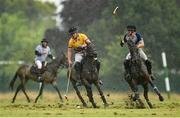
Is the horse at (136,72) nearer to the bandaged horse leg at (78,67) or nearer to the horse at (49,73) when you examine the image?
the bandaged horse leg at (78,67)

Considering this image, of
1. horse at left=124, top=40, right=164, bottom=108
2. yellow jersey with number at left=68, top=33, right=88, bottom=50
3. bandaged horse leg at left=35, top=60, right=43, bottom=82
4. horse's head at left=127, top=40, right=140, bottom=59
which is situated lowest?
horse at left=124, top=40, right=164, bottom=108

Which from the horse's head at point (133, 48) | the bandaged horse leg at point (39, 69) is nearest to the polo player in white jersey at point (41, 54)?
the bandaged horse leg at point (39, 69)

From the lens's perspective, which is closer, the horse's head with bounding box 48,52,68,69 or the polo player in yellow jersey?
the polo player in yellow jersey

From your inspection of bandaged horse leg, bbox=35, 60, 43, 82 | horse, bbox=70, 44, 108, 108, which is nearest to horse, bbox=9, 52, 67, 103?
bandaged horse leg, bbox=35, 60, 43, 82

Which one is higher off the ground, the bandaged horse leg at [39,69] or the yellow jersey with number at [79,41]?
the bandaged horse leg at [39,69]

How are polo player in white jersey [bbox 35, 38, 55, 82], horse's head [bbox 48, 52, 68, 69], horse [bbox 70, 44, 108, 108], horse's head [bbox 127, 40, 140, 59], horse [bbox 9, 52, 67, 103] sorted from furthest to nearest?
polo player in white jersey [bbox 35, 38, 55, 82]
horse [bbox 9, 52, 67, 103]
horse's head [bbox 48, 52, 68, 69]
horse [bbox 70, 44, 108, 108]
horse's head [bbox 127, 40, 140, 59]

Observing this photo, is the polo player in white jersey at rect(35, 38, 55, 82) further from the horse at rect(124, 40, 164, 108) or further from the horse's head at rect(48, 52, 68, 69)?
the horse at rect(124, 40, 164, 108)

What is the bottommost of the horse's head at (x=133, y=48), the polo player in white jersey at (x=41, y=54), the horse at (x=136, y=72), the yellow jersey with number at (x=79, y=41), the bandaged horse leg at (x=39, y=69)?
the horse at (x=136, y=72)

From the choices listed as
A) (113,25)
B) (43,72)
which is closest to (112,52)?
(113,25)

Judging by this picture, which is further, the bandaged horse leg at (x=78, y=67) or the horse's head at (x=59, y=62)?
the horse's head at (x=59, y=62)

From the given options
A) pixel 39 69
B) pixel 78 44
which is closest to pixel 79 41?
pixel 78 44

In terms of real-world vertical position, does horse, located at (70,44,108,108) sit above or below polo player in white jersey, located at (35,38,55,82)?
below

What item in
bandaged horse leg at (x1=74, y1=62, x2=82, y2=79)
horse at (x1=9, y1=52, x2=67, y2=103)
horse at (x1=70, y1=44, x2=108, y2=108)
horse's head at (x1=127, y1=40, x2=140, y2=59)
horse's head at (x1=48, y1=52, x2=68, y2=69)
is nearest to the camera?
horse's head at (x1=127, y1=40, x2=140, y2=59)

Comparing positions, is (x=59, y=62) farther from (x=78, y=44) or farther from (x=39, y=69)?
(x=78, y=44)
